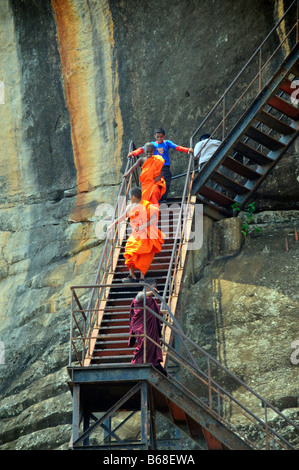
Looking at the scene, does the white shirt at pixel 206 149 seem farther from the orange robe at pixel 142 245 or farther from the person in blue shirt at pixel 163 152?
the orange robe at pixel 142 245

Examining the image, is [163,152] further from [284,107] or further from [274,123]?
[284,107]

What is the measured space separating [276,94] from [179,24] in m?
3.36

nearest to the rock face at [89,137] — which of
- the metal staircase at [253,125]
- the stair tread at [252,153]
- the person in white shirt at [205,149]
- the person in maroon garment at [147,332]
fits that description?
the metal staircase at [253,125]

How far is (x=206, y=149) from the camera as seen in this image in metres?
19.8

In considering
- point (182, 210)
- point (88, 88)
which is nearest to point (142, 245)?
point (182, 210)

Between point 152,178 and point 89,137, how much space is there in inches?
175

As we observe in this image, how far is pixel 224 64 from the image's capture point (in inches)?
827

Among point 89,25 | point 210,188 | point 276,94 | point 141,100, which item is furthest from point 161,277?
point 89,25

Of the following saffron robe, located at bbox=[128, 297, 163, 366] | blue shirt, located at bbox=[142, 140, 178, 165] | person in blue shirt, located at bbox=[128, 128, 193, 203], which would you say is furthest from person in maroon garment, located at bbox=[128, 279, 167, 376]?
blue shirt, located at bbox=[142, 140, 178, 165]

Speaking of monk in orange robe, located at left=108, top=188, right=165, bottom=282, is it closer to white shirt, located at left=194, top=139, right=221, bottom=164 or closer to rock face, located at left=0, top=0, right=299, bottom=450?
rock face, located at left=0, top=0, right=299, bottom=450

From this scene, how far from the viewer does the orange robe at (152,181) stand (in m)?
17.5

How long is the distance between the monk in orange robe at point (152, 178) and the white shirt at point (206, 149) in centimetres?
173

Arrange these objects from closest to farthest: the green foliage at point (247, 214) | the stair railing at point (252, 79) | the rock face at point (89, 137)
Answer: the rock face at point (89, 137) → the stair railing at point (252, 79) → the green foliage at point (247, 214)

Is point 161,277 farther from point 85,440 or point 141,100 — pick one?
point 141,100
